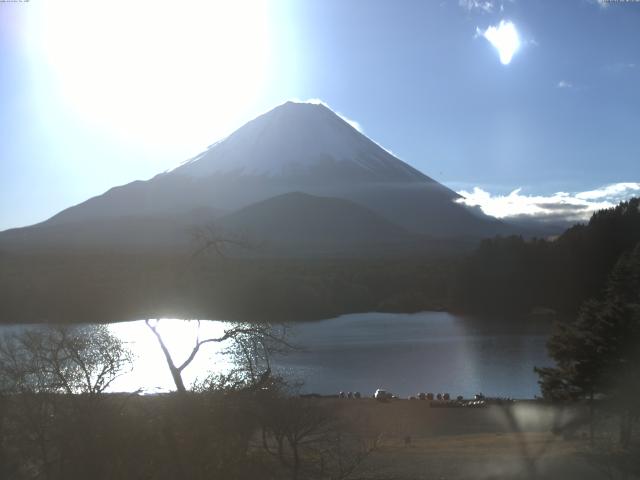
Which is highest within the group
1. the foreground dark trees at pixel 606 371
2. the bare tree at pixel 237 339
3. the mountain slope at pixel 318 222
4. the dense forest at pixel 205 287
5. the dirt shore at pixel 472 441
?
the mountain slope at pixel 318 222

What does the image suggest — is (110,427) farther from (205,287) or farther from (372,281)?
(372,281)

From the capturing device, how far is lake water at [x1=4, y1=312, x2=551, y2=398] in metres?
16.2

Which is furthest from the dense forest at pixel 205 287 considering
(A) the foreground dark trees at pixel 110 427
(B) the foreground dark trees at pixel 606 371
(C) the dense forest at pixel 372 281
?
(B) the foreground dark trees at pixel 606 371

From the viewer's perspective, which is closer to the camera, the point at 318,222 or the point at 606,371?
the point at 606,371

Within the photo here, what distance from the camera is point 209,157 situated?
95.2 meters

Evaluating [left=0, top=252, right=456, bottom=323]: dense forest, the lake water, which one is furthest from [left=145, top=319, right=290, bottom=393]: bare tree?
the lake water

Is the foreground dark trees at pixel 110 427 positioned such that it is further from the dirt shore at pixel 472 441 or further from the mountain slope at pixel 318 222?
the mountain slope at pixel 318 222

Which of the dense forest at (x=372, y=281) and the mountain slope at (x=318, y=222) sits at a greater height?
the mountain slope at (x=318, y=222)

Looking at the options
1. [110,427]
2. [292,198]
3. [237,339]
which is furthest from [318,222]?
[110,427]

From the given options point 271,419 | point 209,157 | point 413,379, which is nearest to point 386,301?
point 413,379

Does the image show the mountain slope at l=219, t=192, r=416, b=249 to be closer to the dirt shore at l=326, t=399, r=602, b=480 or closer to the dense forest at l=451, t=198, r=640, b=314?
the dense forest at l=451, t=198, r=640, b=314

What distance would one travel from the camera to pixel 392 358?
2456 centimetres

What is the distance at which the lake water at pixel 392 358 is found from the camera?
1623cm

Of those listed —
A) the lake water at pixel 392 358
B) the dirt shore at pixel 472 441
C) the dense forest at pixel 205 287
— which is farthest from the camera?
the lake water at pixel 392 358
